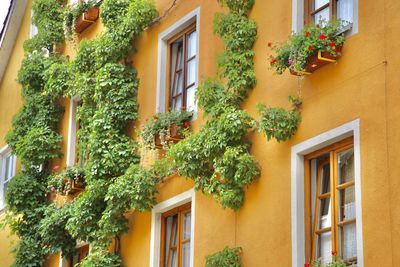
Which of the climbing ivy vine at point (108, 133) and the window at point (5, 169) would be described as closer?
the climbing ivy vine at point (108, 133)

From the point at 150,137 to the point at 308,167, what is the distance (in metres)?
4.02

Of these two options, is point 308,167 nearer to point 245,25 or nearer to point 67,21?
point 245,25

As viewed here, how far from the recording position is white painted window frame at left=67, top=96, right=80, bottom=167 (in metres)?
22.8

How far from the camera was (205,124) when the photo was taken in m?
17.2

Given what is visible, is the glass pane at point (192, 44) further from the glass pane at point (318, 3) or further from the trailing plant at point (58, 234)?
the trailing plant at point (58, 234)

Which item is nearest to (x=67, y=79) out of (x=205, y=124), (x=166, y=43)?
(x=166, y=43)

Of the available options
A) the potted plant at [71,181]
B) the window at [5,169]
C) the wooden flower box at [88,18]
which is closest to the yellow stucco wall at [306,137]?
the potted plant at [71,181]

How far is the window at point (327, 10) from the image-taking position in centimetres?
1522

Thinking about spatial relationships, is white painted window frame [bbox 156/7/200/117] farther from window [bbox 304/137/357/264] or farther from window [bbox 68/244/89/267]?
window [bbox 304/137/357/264]

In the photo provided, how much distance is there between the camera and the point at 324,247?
14.7 meters

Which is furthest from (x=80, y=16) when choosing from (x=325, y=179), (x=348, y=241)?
(x=348, y=241)

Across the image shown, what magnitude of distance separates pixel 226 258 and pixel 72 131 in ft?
25.6

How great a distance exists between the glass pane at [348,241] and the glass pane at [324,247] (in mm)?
257

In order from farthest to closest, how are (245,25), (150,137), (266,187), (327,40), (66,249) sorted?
(66,249)
(150,137)
(245,25)
(266,187)
(327,40)
